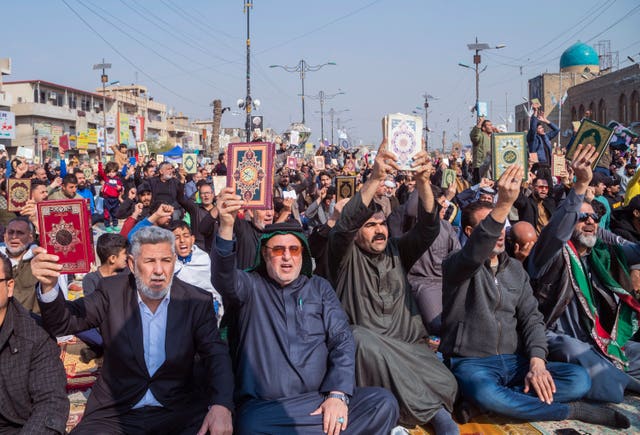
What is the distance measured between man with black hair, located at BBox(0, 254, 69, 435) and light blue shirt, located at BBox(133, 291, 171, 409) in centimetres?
51

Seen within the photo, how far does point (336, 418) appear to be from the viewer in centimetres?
360

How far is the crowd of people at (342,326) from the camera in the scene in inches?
141

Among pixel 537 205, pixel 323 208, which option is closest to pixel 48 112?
pixel 323 208

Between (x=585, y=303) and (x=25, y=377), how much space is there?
13.6 ft

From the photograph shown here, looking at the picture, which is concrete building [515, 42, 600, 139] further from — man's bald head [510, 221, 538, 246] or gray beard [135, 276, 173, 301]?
gray beard [135, 276, 173, 301]

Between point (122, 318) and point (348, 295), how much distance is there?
1700 millimetres

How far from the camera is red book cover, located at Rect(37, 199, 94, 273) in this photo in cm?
374

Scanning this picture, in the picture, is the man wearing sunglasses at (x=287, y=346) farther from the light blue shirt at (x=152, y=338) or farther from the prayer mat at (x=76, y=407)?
the prayer mat at (x=76, y=407)

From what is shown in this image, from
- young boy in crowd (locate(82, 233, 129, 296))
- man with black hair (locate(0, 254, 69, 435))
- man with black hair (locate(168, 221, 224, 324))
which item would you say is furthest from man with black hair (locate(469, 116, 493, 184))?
man with black hair (locate(0, 254, 69, 435))

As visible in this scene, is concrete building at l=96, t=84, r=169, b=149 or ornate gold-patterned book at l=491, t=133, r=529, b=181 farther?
concrete building at l=96, t=84, r=169, b=149

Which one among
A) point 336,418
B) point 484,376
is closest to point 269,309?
point 336,418

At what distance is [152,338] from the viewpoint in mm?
3734

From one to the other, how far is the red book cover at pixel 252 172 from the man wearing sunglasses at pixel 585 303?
7.31ft

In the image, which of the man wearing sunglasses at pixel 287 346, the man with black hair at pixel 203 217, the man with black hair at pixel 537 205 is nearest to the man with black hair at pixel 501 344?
the man wearing sunglasses at pixel 287 346
